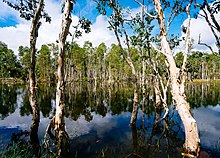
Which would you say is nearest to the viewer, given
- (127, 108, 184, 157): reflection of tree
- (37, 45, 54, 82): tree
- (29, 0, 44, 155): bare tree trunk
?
(127, 108, 184, 157): reflection of tree

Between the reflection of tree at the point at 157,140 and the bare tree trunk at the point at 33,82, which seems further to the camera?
the bare tree trunk at the point at 33,82

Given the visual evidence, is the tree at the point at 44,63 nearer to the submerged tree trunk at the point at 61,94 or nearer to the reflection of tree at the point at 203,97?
the reflection of tree at the point at 203,97

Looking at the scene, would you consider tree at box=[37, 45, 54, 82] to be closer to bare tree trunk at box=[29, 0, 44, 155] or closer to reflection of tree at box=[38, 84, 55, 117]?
reflection of tree at box=[38, 84, 55, 117]

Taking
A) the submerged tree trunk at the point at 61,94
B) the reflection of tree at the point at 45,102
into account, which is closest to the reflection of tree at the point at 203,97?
the reflection of tree at the point at 45,102

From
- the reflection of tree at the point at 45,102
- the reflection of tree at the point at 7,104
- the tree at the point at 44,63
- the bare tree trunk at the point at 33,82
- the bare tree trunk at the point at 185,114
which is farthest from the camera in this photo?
the tree at the point at 44,63

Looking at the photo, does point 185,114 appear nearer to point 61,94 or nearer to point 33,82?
point 61,94

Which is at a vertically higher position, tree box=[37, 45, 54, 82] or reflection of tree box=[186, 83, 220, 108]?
tree box=[37, 45, 54, 82]

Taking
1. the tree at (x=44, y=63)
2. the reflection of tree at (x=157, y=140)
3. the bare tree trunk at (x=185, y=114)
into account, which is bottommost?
the reflection of tree at (x=157, y=140)

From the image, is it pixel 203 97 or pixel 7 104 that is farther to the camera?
pixel 203 97

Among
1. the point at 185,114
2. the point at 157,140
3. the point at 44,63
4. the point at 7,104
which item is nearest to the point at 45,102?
the point at 7,104

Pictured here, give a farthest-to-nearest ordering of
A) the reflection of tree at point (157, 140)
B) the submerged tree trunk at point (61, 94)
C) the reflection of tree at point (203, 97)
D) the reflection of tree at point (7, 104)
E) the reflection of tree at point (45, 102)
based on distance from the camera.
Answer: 1. the reflection of tree at point (203, 97)
2. the reflection of tree at point (45, 102)
3. the reflection of tree at point (7, 104)
4. the reflection of tree at point (157, 140)
5. the submerged tree trunk at point (61, 94)

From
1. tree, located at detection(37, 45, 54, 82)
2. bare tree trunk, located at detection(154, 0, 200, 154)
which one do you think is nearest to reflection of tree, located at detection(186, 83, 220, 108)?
bare tree trunk, located at detection(154, 0, 200, 154)

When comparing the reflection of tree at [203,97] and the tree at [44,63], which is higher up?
the tree at [44,63]

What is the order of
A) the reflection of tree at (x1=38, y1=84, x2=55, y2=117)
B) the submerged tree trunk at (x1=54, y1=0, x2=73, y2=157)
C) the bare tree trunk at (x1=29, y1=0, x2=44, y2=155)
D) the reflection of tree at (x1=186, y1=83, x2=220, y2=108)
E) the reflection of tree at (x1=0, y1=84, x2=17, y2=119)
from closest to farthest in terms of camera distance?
the submerged tree trunk at (x1=54, y1=0, x2=73, y2=157) → the bare tree trunk at (x1=29, y1=0, x2=44, y2=155) → the reflection of tree at (x1=0, y1=84, x2=17, y2=119) → the reflection of tree at (x1=38, y1=84, x2=55, y2=117) → the reflection of tree at (x1=186, y1=83, x2=220, y2=108)
